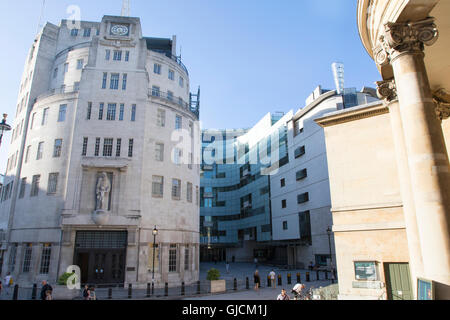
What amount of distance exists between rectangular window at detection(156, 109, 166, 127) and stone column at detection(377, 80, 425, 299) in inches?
989

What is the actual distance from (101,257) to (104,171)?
8.00 m

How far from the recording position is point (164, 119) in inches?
1302

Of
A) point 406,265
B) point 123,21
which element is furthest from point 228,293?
point 123,21

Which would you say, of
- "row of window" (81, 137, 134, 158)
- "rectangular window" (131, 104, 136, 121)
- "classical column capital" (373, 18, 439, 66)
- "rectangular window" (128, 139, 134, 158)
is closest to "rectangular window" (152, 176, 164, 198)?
"rectangular window" (128, 139, 134, 158)

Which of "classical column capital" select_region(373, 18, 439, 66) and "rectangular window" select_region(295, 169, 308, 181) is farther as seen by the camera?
"rectangular window" select_region(295, 169, 308, 181)

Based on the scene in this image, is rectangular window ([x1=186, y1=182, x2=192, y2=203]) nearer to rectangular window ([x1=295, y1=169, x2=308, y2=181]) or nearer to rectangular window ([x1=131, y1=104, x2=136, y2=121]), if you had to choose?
rectangular window ([x1=131, y1=104, x2=136, y2=121])

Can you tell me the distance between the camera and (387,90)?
10.7 metres

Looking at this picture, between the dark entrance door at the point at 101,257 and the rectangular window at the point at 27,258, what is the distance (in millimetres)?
5828

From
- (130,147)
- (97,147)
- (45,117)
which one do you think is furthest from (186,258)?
(45,117)

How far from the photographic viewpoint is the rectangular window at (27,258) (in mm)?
28609

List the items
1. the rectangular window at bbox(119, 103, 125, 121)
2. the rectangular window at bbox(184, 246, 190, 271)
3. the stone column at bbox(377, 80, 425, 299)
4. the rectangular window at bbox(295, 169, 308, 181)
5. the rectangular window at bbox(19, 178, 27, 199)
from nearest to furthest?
the stone column at bbox(377, 80, 425, 299) → the rectangular window at bbox(119, 103, 125, 121) → the rectangular window at bbox(19, 178, 27, 199) → the rectangular window at bbox(184, 246, 190, 271) → the rectangular window at bbox(295, 169, 308, 181)

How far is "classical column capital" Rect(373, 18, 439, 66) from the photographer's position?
798 centimetres

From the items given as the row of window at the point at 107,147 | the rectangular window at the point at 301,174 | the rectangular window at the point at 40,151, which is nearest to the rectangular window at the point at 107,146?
the row of window at the point at 107,147

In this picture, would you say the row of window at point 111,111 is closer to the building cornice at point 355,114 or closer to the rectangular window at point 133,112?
the rectangular window at point 133,112
